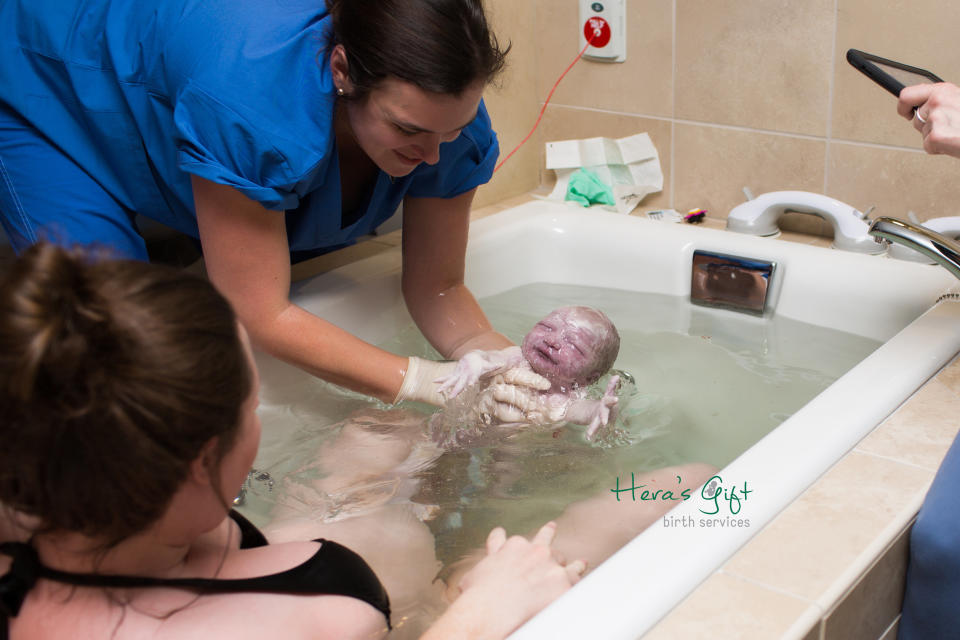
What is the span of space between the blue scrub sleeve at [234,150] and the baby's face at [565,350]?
49 centimetres

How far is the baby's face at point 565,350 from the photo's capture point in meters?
1.47

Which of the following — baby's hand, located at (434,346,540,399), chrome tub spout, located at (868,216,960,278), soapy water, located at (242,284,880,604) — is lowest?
soapy water, located at (242,284,880,604)

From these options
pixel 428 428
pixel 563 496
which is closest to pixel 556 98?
pixel 428 428

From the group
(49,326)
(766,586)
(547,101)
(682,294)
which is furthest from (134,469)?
(547,101)

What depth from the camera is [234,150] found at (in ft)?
3.97

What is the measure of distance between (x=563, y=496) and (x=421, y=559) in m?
0.26

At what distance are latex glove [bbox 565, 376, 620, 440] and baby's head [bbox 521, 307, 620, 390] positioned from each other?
52mm

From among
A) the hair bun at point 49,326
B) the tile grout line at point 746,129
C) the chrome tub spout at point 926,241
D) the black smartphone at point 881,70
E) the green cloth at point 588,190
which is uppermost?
the black smartphone at point 881,70

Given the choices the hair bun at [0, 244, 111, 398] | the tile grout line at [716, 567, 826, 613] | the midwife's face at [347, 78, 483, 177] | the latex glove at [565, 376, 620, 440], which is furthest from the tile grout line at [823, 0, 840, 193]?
the hair bun at [0, 244, 111, 398]

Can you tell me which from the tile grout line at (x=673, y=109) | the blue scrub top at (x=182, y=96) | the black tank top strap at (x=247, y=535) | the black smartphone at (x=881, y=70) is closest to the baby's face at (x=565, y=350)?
the blue scrub top at (x=182, y=96)

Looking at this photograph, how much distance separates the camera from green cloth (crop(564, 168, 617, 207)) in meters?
2.21

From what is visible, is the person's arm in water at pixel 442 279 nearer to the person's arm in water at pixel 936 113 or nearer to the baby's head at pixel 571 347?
the baby's head at pixel 571 347

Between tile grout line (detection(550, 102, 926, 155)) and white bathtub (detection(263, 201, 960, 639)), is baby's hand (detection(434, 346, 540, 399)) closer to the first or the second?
white bathtub (detection(263, 201, 960, 639))

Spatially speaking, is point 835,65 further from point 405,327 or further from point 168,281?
point 168,281
